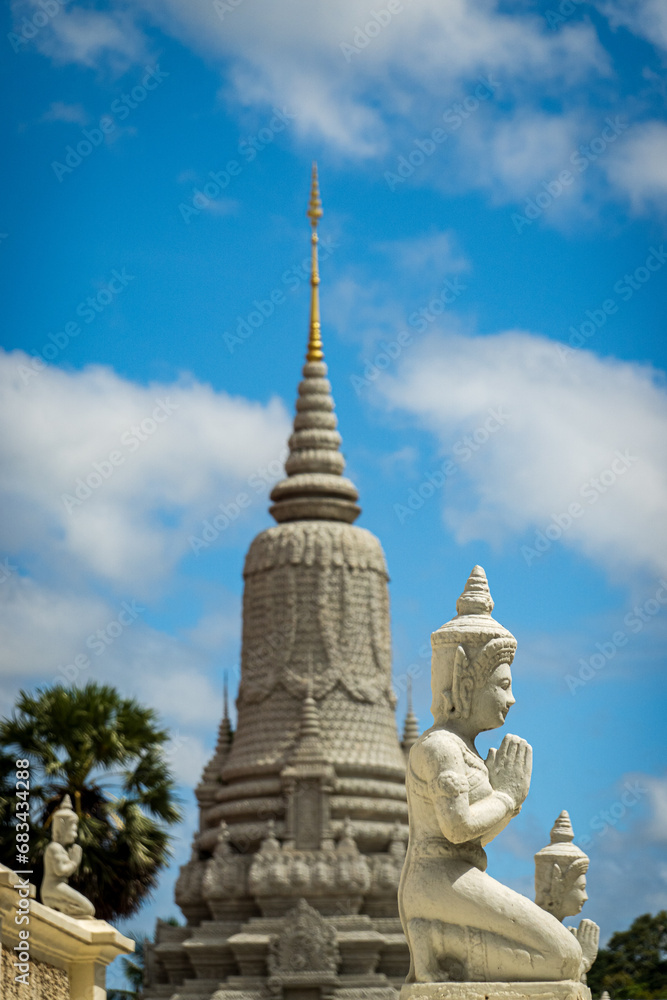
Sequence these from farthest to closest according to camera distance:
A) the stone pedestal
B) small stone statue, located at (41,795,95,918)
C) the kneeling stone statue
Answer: small stone statue, located at (41,795,95,918)
the kneeling stone statue
the stone pedestal

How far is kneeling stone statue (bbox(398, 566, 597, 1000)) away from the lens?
37.0ft

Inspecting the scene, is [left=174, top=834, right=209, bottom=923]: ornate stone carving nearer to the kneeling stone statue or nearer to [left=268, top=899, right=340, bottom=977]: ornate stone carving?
[left=268, top=899, right=340, bottom=977]: ornate stone carving

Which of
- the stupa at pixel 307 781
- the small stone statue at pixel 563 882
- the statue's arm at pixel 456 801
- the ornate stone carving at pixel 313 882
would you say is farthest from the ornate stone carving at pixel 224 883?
the statue's arm at pixel 456 801

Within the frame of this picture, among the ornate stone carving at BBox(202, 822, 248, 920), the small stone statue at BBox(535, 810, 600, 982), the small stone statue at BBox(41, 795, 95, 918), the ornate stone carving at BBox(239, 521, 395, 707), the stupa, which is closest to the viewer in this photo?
the small stone statue at BBox(535, 810, 600, 982)

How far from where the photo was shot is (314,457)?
57.7 metres

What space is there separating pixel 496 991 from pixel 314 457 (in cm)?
4681

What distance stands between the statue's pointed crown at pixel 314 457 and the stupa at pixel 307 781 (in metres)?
0.04

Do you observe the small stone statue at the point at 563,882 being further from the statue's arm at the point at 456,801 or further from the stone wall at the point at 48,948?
the statue's arm at the point at 456,801

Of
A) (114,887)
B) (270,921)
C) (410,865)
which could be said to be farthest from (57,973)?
(270,921)

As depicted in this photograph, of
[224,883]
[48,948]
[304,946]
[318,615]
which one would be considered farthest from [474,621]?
[318,615]

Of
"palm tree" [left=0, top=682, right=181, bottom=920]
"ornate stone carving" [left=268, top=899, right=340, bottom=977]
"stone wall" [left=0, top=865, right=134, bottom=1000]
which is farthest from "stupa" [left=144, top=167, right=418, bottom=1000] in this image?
"stone wall" [left=0, top=865, right=134, bottom=1000]

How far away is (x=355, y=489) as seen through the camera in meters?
57.9

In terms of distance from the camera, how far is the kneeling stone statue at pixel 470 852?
1127 centimetres

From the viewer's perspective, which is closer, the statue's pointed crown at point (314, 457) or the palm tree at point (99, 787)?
the palm tree at point (99, 787)
